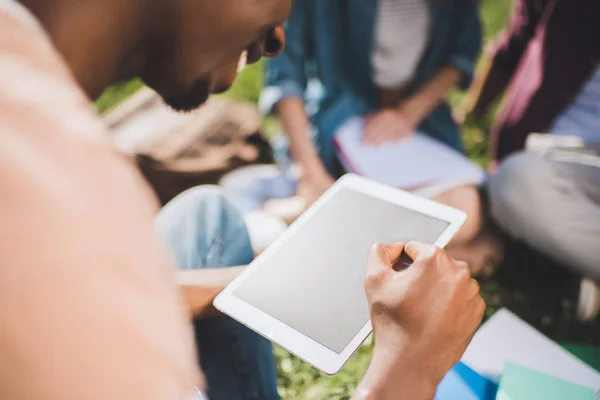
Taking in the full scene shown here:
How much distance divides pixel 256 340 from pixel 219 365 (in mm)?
77

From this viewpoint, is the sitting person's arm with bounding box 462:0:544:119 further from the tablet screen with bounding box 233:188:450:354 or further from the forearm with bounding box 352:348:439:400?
the forearm with bounding box 352:348:439:400

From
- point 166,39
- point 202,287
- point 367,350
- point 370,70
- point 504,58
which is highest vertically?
point 166,39

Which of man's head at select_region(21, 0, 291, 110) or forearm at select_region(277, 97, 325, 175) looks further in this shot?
forearm at select_region(277, 97, 325, 175)

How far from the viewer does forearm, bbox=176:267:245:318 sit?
844 millimetres

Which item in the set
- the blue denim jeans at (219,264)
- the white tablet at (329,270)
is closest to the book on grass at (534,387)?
the white tablet at (329,270)

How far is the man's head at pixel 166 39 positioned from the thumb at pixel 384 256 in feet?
1.42

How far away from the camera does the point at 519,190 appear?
4.37 feet

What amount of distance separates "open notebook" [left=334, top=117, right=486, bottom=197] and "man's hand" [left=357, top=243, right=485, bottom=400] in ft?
2.53

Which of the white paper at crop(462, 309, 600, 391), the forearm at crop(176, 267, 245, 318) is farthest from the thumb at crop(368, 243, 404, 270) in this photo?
the white paper at crop(462, 309, 600, 391)

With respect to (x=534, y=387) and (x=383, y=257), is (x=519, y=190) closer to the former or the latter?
(x=534, y=387)

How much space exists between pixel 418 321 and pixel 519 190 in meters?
0.86

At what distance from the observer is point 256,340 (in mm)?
879

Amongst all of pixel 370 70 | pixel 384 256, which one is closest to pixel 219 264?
pixel 384 256

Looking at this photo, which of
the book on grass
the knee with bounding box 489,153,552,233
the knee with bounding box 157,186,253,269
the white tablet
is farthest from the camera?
the knee with bounding box 489,153,552,233
